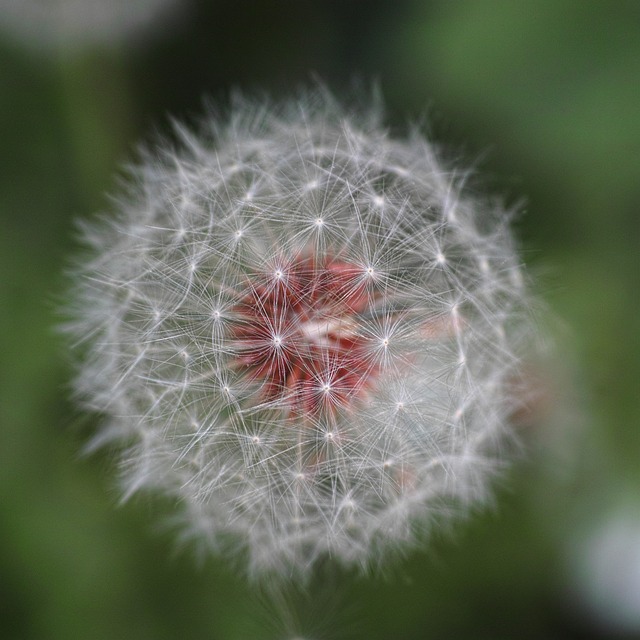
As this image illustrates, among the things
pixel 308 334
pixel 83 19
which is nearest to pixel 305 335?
pixel 308 334

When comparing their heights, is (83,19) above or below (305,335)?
Result: above

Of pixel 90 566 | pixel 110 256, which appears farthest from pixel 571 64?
pixel 90 566

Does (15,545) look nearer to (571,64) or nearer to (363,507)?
(363,507)

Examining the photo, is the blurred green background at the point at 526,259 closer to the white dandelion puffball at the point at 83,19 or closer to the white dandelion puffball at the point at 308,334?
the white dandelion puffball at the point at 83,19

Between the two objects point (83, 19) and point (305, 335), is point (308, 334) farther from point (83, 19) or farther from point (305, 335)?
point (83, 19)

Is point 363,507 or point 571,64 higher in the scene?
point 571,64

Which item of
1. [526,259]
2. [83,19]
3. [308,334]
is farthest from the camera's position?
[83,19]
